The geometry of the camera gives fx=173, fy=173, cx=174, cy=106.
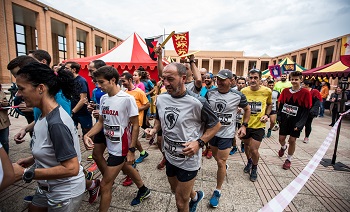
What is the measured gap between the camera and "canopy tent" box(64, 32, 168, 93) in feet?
26.2

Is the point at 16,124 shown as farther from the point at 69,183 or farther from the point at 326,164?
the point at 326,164

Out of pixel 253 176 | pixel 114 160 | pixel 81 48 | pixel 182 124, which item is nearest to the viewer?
pixel 182 124

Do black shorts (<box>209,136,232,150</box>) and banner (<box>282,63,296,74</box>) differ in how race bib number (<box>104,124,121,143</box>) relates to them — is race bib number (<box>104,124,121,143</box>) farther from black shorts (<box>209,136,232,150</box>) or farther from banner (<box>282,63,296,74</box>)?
banner (<box>282,63,296,74</box>)

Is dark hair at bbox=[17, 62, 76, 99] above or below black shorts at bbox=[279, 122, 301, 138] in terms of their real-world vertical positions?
above

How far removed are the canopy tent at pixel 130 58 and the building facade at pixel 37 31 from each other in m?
11.2

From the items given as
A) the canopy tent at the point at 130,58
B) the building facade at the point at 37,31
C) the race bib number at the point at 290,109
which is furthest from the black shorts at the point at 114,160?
the building facade at the point at 37,31

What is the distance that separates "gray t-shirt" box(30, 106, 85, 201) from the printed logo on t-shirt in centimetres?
96

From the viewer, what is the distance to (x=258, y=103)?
3.62m

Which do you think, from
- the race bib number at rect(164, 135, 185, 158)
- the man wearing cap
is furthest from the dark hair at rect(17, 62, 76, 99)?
the man wearing cap

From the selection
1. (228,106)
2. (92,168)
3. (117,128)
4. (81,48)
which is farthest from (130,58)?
(81,48)

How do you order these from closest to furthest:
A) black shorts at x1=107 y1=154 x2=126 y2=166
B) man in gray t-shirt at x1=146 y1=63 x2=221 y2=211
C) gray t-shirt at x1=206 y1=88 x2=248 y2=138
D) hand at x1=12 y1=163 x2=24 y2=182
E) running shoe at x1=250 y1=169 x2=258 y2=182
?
hand at x1=12 y1=163 x2=24 y2=182 < man in gray t-shirt at x1=146 y1=63 x2=221 y2=211 < black shorts at x1=107 y1=154 x2=126 y2=166 < gray t-shirt at x1=206 y1=88 x2=248 y2=138 < running shoe at x1=250 y1=169 x2=258 y2=182

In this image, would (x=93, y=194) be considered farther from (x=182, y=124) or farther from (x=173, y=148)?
(x=182, y=124)

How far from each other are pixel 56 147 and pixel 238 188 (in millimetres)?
3005

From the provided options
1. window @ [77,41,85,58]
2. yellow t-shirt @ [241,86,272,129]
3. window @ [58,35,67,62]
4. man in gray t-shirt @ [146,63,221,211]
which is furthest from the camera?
window @ [77,41,85,58]
